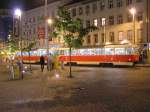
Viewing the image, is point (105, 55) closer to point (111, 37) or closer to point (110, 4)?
point (111, 37)

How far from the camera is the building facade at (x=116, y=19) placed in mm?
66375

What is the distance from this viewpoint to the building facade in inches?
2613

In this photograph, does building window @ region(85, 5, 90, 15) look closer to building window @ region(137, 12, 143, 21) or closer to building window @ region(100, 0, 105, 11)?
building window @ region(100, 0, 105, 11)

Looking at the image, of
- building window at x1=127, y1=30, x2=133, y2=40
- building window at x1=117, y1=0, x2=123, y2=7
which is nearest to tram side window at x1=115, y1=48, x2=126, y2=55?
building window at x1=127, y1=30, x2=133, y2=40

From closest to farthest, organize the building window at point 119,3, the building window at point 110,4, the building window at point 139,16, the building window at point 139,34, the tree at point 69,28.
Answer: the tree at point 69,28, the building window at point 139,16, the building window at point 139,34, the building window at point 119,3, the building window at point 110,4

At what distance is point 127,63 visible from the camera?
54.9m

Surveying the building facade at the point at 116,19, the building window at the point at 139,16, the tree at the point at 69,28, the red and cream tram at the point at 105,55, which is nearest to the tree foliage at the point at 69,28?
the tree at the point at 69,28

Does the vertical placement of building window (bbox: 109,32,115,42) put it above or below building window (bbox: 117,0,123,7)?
below

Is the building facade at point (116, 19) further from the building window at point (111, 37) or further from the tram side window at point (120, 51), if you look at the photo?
the tram side window at point (120, 51)

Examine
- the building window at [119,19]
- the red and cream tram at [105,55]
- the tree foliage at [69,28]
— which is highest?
the building window at [119,19]

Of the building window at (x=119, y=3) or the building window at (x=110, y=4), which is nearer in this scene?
the building window at (x=119, y=3)

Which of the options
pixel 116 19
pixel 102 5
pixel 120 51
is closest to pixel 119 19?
pixel 116 19

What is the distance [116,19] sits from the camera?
73250 mm

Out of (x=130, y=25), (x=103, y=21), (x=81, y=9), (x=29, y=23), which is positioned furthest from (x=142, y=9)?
(x=29, y=23)
